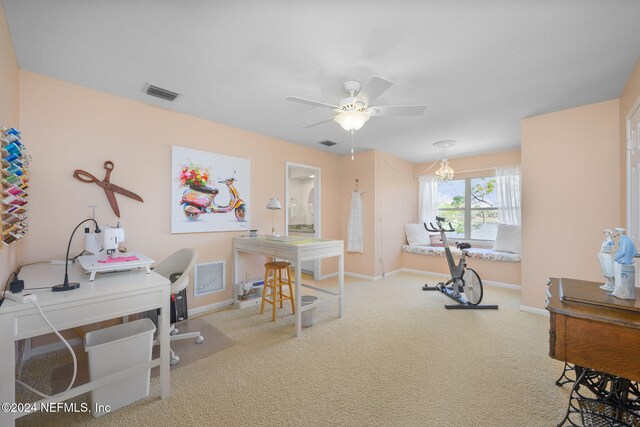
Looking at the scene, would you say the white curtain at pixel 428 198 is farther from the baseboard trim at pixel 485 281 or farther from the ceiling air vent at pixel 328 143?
the ceiling air vent at pixel 328 143

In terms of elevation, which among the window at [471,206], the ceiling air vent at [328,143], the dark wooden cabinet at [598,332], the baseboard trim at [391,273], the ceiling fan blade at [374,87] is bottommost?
the baseboard trim at [391,273]

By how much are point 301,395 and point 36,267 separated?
229 cm

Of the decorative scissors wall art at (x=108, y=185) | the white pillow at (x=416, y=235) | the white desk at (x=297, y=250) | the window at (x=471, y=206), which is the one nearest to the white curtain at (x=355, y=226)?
the white pillow at (x=416, y=235)

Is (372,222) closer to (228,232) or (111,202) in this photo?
(228,232)

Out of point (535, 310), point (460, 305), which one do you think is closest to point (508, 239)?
point (535, 310)

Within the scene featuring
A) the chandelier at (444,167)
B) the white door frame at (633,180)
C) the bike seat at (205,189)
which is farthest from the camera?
the chandelier at (444,167)

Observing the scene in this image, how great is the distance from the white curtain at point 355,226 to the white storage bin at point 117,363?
12.1 ft

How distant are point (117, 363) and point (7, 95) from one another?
6.45ft

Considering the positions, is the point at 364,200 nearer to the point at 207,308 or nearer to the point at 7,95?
the point at 207,308

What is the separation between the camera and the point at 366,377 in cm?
198

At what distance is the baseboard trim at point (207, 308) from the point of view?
3143 millimetres

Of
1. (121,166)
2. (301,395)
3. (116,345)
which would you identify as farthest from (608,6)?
(121,166)

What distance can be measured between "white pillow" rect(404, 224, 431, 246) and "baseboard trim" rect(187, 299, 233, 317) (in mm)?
3854

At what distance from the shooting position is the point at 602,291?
1.43m
